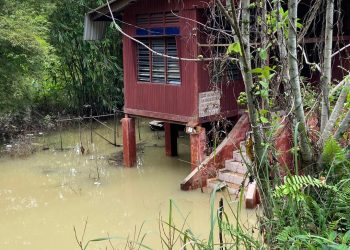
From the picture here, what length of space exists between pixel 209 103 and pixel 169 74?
38.4 inches

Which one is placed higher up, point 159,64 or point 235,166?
point 159,64

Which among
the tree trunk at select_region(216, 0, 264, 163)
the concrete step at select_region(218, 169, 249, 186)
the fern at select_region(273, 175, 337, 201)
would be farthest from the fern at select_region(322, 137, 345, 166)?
the concrete step at select_region(218, 169, 249, 186)

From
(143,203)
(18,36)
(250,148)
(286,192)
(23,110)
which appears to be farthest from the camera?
(23,110)

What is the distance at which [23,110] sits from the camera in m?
14.5

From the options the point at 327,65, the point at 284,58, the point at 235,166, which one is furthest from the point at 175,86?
the point at 284,58

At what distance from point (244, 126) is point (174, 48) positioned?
1.98 metres

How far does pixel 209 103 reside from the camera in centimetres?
910

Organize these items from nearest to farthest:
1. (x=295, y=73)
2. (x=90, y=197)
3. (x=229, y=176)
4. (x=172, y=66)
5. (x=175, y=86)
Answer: (x=295, y=73)
(x=229, y=176)
(x=90, y=197)
(x=175, y=86)
(x=172, y=66)

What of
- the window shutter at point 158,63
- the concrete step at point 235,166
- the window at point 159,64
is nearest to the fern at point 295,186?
the concrete step at point 235,166

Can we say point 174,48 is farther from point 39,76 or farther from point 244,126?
point 39,76

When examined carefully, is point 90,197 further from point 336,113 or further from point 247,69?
point 247,69

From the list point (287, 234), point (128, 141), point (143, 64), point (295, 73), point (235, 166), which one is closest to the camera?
point (287, 234)

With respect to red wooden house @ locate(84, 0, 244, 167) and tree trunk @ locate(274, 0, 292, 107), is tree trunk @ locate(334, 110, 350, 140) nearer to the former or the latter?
tree trunk @ locate(274, 0, 292, 107)

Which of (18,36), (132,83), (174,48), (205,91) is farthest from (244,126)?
(18,36)
